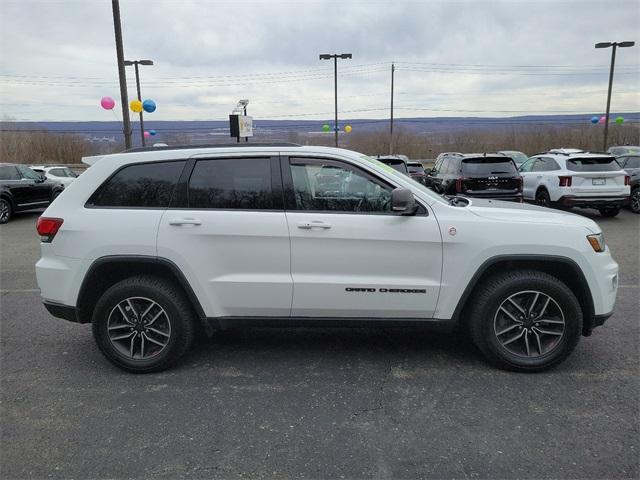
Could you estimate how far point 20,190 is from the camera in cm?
1396

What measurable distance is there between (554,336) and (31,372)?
14.0 feet

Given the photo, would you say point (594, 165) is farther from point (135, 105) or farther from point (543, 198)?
point (135, 105)

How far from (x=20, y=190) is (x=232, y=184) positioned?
13029mm

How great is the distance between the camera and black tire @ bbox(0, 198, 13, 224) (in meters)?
13.5

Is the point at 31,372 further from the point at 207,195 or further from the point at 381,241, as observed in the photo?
the point at 381,241

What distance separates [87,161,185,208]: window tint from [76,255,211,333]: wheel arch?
17.9 inches

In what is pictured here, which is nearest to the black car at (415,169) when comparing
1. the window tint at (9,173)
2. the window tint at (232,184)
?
the window tint at (9,173)

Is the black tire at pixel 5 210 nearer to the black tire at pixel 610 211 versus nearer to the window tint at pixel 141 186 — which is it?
the window tint at pixel 141 186

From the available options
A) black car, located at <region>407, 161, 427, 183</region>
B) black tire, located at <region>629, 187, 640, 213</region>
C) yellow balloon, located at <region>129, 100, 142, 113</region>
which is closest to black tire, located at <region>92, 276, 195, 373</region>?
black tire, located at <region>629, 187, 640, 213</region>

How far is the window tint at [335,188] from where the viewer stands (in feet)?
12.3

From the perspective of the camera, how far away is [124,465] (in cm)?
272

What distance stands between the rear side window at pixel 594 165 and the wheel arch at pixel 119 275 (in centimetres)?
1123

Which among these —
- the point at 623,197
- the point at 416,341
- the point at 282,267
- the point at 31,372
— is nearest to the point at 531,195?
the point at 623,197

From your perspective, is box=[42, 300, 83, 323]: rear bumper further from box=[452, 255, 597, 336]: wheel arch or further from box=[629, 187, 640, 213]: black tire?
box=[629, 187, 640, 213]: black tire
